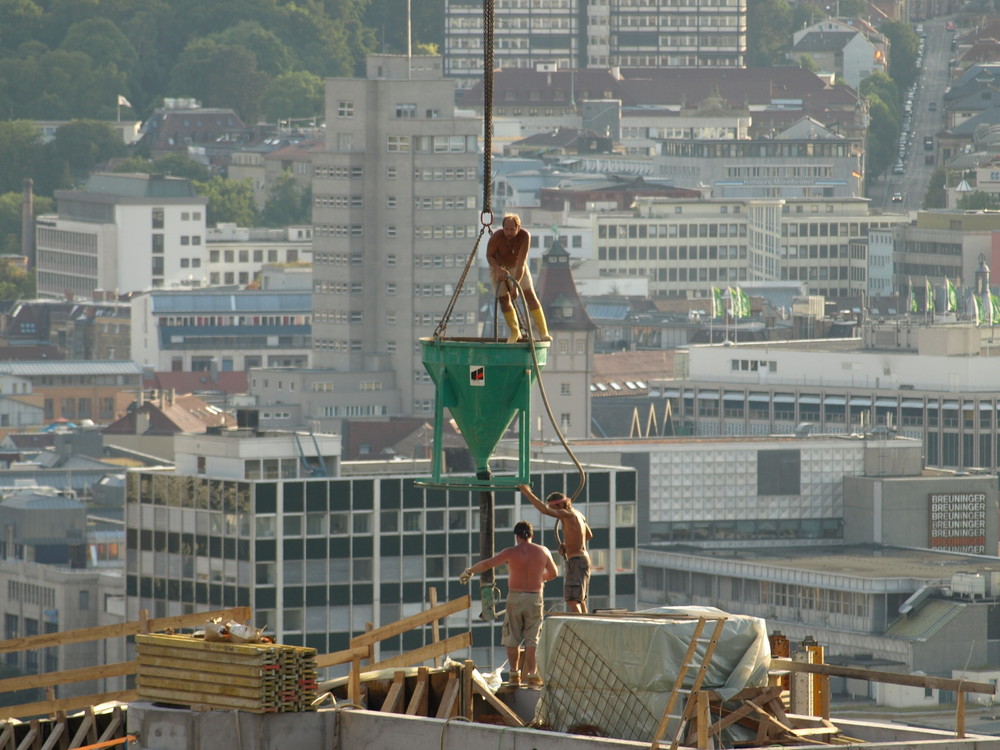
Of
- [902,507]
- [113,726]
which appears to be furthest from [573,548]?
→ [902,507]

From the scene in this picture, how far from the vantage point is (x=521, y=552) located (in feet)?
135

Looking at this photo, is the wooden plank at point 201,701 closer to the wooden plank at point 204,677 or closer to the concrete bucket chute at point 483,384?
the wooden plank at point 204,677

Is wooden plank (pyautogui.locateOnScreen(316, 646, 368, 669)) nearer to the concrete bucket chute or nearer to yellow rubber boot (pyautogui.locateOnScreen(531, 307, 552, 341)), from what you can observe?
the concrete bucket chute

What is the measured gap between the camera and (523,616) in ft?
135

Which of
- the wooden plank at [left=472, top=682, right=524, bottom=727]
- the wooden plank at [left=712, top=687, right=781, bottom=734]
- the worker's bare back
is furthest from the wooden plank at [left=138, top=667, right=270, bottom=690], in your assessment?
the wooden plank at [left=712, top=687, right=781, bottom=734]

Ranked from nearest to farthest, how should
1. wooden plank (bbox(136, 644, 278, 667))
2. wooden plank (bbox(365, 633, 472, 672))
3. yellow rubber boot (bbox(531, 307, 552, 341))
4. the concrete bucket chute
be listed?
wooden plank (bbox(136, 644, 278, 667)) → wooden plank (bbox(365, 633, 472, 672)) → the concrete bucket chute → yellow rubber boot (bbox(531, 307, 552, 341))

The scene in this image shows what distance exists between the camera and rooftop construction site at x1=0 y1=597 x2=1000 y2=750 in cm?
3719

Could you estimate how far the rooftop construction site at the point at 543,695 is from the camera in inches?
1464

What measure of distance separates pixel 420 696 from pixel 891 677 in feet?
18.9

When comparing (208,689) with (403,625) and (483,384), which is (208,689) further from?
(483,384)

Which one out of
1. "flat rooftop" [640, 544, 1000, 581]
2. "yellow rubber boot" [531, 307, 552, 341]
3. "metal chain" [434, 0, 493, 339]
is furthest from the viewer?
"flat rooftop" [640, 544, 1000, 581]

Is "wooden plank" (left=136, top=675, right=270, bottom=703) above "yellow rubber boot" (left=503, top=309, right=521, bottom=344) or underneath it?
underneath

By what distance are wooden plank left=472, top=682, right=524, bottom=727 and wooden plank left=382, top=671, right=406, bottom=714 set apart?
1047 mm

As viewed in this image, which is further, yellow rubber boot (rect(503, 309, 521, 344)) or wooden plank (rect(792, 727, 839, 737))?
yellow rubber boot (rect(503, 309, 521, 344))
